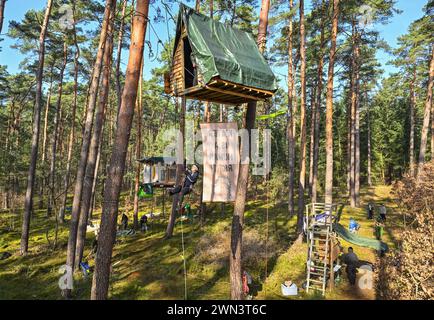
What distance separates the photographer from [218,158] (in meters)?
9.19

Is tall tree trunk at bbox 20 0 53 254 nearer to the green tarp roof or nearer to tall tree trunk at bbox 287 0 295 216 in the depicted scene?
the green tarp roof

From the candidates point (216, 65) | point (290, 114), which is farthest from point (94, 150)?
point (290, 114)

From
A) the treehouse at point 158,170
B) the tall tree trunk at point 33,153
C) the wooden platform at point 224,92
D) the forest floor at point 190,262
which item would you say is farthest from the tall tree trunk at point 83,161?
the wooden platform at point 224,92

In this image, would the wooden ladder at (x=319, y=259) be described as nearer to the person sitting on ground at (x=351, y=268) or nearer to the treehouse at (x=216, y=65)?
the person sitting on ground at (x=351, y=268)

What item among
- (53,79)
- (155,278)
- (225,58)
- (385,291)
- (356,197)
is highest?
(53,79)

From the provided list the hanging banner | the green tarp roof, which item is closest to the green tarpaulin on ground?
the hanging banner

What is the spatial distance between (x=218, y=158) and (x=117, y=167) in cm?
346

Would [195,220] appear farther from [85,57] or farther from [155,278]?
[85,57]

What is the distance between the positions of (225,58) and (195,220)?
58.1ft

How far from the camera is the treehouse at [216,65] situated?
6.78 meters

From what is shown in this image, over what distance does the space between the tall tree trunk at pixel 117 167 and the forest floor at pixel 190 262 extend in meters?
5.88

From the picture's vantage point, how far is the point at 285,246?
16.0 metres

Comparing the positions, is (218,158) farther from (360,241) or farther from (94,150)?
(360,241)
